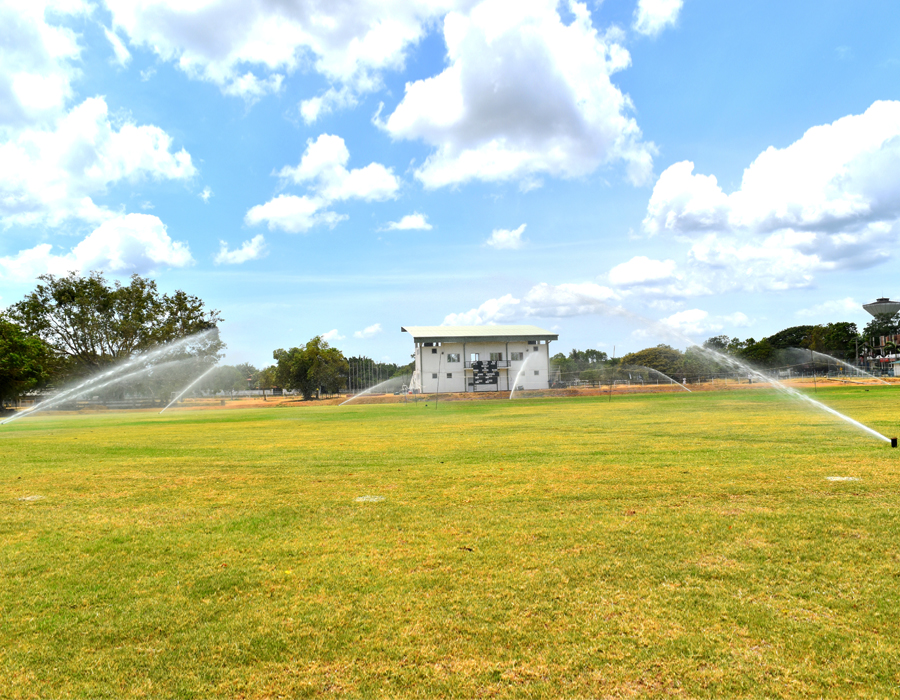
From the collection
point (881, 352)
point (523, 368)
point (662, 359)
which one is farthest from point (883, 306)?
point (881, 352)

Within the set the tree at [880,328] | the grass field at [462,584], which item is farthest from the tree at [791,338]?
the grass field at [462,584]

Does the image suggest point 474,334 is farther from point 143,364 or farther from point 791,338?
point 791,338

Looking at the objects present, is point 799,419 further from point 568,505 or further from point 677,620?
point 677,620

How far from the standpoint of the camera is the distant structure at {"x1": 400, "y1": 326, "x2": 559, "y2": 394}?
286 feet

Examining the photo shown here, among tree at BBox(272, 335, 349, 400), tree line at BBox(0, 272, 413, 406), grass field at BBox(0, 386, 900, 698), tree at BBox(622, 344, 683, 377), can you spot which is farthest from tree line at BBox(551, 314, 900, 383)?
grass field at BBox(0, 386, 900, 698)

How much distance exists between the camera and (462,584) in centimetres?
525

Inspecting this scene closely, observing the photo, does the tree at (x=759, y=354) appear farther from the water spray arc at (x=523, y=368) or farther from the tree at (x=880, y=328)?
the water spray arc at (x=523, y=368)

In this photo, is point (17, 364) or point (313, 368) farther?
point (313, 368)

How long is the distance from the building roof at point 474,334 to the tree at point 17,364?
4585 cm

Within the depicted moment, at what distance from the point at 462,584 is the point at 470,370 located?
8312 centimetres

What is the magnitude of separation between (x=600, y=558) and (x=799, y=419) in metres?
19.7

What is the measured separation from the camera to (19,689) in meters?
3.75

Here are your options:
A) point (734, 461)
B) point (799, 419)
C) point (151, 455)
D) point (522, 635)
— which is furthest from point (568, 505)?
point (799, 419)

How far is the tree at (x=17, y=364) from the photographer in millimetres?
56656
